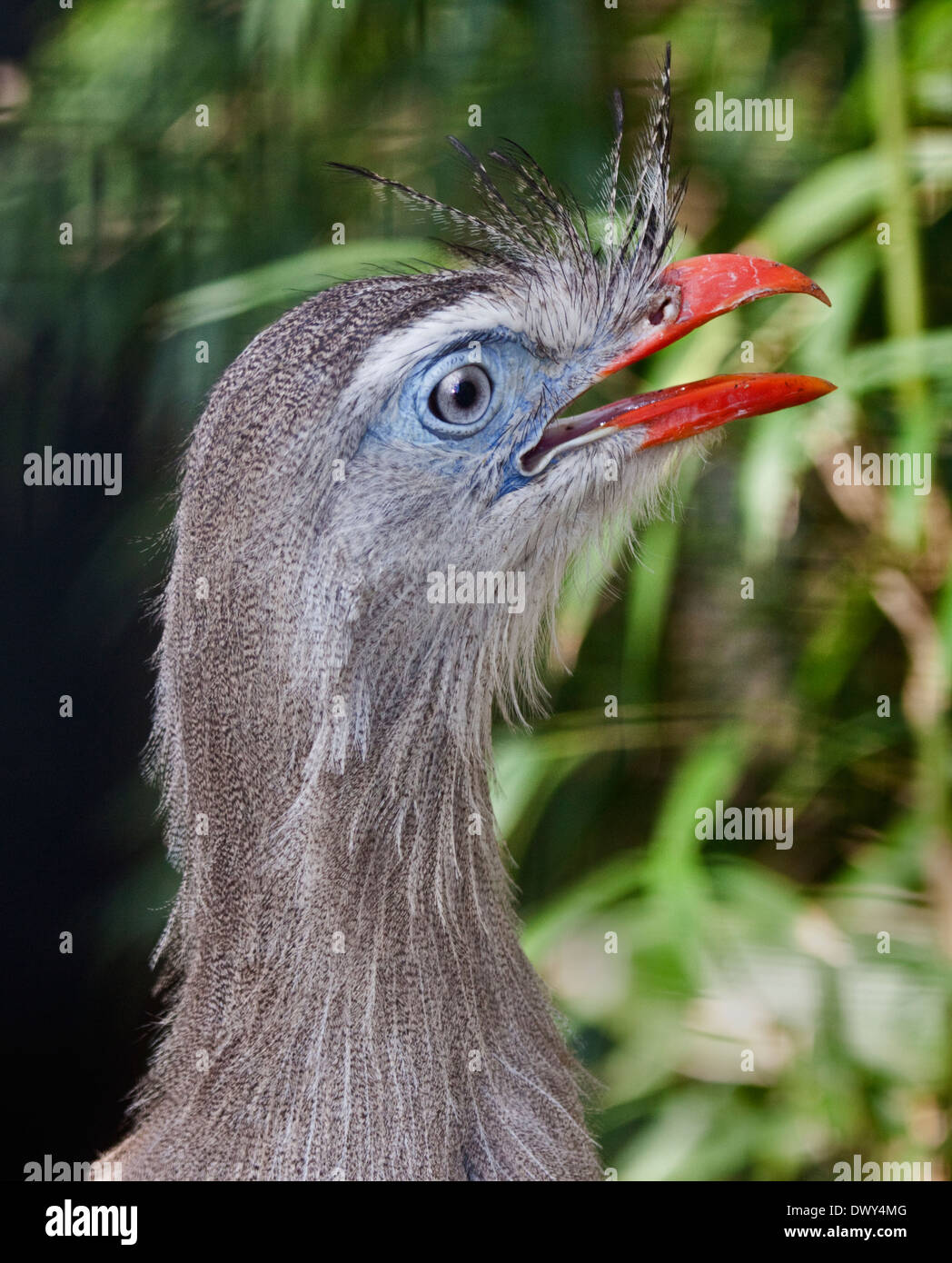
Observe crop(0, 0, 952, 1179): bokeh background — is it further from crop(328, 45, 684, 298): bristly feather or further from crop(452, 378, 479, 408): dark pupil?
crop(452, 378, 479, 408): dark pupil

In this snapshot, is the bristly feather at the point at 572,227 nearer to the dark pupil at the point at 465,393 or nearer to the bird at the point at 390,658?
the bird at the point at 390,658

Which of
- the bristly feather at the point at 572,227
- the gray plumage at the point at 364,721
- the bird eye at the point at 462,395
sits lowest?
the gray plumage at the point at 364,721

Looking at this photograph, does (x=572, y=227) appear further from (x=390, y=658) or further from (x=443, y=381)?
(x=390, y=658)

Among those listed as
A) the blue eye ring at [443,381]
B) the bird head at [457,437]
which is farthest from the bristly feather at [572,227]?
the blue eye ring at [443,381]

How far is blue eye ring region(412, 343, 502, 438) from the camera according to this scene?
1452mm

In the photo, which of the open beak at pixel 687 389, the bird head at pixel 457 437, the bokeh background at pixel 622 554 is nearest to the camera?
the bird head at pixel 457 437

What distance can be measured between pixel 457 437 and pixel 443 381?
7 cm

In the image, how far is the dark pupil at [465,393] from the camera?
147 centimetres

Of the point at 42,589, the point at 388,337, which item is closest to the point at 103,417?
the point at 42,589

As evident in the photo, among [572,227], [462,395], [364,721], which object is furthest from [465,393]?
[364,721]

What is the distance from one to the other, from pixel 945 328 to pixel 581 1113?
4.75ft

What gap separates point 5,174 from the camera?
75.4 inches

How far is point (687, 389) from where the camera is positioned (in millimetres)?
1591
